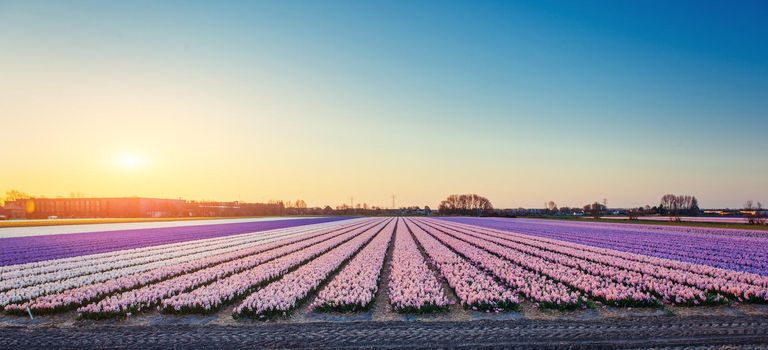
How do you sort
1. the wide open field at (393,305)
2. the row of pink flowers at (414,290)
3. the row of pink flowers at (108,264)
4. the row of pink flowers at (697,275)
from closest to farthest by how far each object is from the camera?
the wide open field at (393,305) < the row of pink flowers at (414,290) < the row of pink flowers at (697,275) < the row of pink flowers at (108,264)

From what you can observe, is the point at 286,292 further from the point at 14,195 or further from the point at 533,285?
the point at 14,195

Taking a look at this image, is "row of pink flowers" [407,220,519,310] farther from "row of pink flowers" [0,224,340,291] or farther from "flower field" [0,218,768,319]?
"row of pink flowers" [0,224,340,291]

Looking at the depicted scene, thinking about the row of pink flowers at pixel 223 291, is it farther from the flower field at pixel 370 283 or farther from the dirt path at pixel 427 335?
the dirt path at pixel 427 335

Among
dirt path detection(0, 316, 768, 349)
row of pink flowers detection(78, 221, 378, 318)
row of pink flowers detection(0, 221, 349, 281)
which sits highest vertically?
row of pink flowers detection(78, 221, 378, 318)

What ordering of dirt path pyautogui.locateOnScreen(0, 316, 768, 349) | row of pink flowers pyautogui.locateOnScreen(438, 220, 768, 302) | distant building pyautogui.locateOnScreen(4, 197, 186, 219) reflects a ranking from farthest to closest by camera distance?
1. distant building pyautogui.locateOnScreen(4, 197, 186, 219)
2. row of pink flowers pyautogui.locateOnScreen(438, 220, 768, 302)
3. dirt path pyautogui.locateOnScreen(0, 316, 768, 349)

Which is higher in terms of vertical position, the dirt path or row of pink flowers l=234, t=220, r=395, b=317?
row of pink flowers l=234, t=220, r=395, b=317

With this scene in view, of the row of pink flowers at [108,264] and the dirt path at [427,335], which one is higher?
the dirt path at [427,335]

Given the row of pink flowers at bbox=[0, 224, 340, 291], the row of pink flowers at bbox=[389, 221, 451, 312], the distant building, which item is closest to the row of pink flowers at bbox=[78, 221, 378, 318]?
the row of pink flowers at bbox=[0, 224, 340, 291]

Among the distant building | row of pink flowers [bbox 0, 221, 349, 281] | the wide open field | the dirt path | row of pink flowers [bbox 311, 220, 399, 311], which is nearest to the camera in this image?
the dirt path

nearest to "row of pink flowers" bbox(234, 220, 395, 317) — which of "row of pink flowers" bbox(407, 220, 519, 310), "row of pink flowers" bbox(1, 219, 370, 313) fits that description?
"row of pink flowers" bbox(1, 219, 370, 313)

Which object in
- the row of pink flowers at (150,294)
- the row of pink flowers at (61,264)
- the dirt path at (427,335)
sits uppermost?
the row of pink flowers at (150,294)

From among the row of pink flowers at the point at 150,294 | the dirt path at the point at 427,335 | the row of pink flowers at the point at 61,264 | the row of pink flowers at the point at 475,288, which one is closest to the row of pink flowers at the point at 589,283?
the dirt path at the point at 427,335

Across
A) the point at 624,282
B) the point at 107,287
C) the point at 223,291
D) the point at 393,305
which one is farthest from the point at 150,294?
the point at 624,282

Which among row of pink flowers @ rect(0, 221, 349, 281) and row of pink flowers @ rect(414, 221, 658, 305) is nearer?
row of pink flowers @ rect(414, 221, 658, 305)
